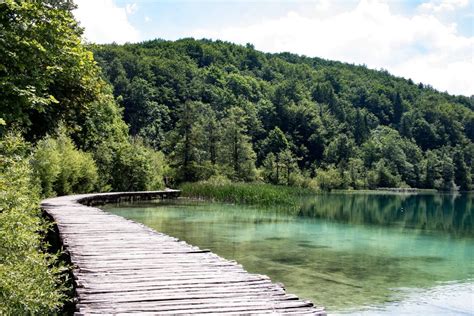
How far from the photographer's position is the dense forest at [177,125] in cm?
979

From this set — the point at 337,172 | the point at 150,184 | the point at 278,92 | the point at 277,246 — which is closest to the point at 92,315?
the point at 277,246

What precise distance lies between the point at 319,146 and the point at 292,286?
83.6 meters

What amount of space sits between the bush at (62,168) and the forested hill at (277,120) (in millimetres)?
18990

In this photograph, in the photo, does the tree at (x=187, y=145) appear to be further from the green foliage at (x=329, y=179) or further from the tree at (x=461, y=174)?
the tree at (x=461, y=174)

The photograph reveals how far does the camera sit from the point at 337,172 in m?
82.1

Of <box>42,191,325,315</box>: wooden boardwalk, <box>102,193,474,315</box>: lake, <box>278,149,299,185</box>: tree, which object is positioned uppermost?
<box>278,149,299,185</box>: tree

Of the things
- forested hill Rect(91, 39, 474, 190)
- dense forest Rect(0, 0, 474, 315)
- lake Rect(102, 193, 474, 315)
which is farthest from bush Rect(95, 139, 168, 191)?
forested hill Rect(91, 39, 474, 190)

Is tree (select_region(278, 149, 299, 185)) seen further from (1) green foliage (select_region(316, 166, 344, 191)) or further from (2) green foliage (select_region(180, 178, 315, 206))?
(2) green foliage (select_region(180, 178, 315, 206))

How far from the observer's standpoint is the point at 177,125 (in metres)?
54.6

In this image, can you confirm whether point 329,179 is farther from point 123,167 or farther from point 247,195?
point 247,195

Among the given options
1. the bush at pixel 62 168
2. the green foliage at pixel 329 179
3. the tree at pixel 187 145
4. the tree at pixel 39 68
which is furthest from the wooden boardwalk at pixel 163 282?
the green foliage at pixel 329 179

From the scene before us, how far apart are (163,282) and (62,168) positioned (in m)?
23.2

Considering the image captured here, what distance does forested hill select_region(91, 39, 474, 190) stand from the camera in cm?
5788

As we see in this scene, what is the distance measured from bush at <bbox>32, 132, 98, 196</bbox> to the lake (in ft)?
12.9
